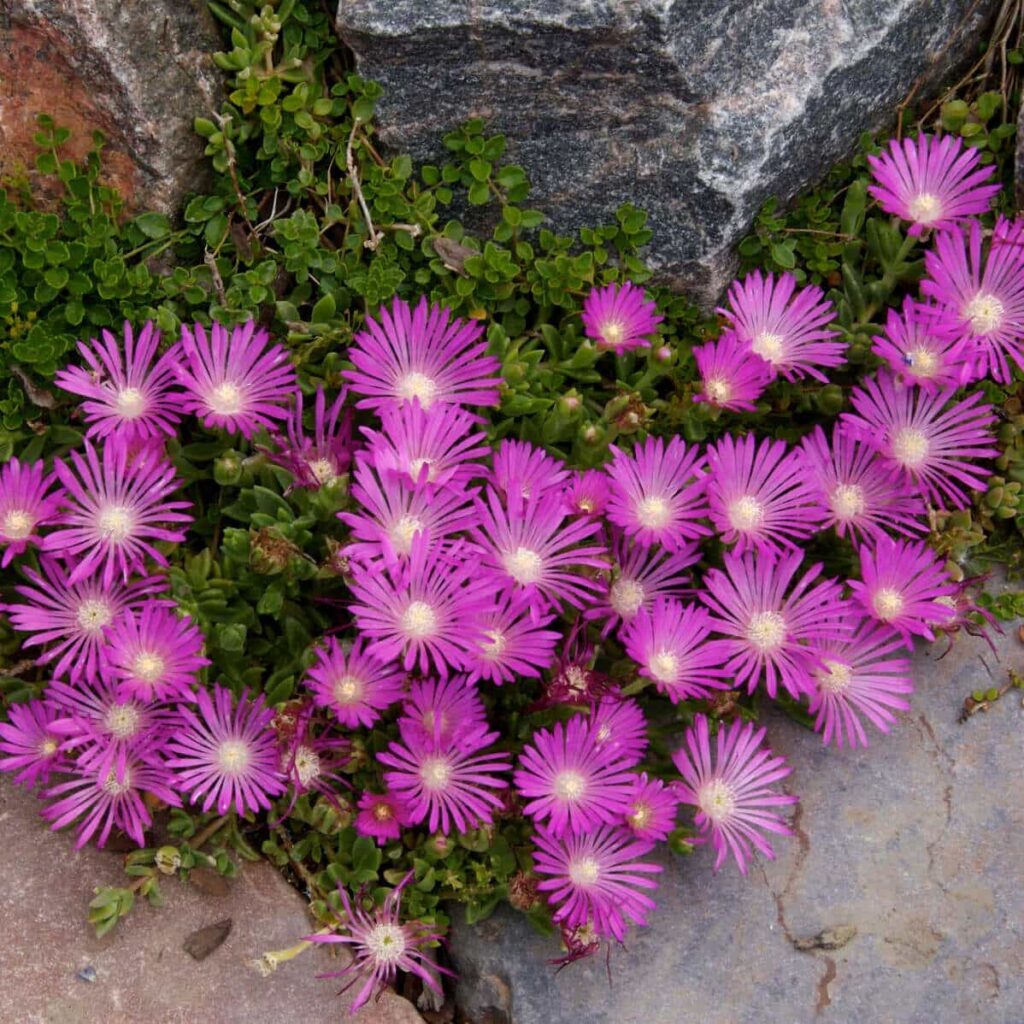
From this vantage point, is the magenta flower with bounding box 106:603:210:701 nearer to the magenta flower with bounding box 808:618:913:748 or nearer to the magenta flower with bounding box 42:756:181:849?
the magenta flower with bounding box 42:756:181:849

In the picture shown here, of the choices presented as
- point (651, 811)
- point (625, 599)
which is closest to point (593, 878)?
point (651, 811)

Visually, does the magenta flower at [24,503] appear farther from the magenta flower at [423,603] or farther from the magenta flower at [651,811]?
the magenta flower at [651,811]

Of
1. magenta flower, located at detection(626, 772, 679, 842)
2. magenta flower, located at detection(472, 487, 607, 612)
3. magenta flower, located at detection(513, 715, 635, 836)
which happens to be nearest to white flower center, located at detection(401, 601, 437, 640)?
magenta flower, located at detection(472, 487, 607, 612)

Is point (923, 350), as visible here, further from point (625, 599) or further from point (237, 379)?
point (237, 379)

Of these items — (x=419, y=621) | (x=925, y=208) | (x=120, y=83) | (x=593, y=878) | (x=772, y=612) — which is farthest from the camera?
(x=925, y=208)

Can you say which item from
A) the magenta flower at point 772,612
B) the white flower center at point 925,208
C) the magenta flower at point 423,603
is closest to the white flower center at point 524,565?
the magenta flower at point 423,603
